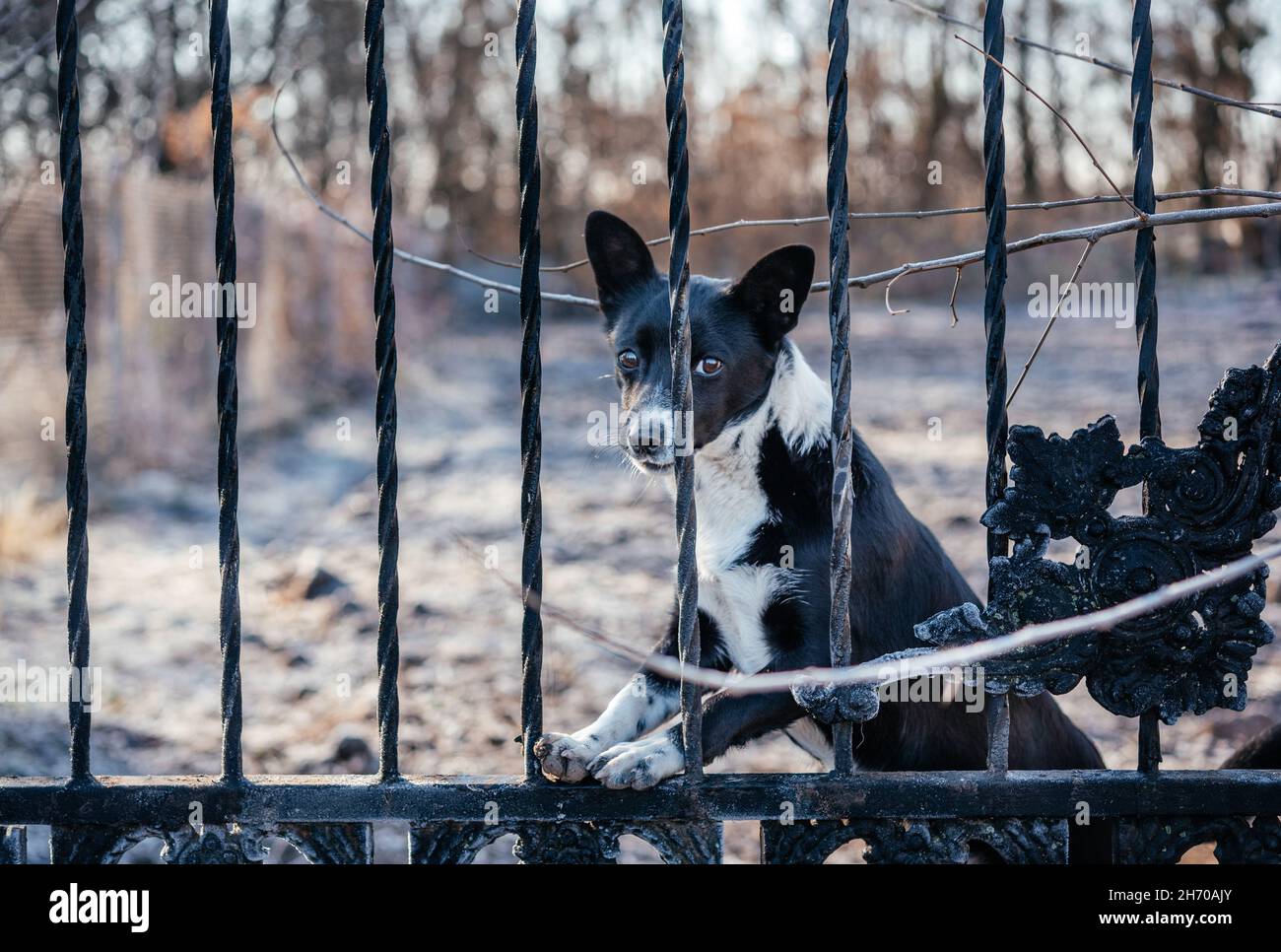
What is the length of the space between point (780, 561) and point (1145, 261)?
921 millimetres

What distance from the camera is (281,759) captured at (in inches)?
156

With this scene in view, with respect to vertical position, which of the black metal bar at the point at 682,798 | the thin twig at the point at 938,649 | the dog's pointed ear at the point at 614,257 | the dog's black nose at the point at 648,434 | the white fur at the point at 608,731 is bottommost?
the black metal bar at the point at 682,798

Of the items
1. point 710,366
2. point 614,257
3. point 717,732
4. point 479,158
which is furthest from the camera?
point 479,158

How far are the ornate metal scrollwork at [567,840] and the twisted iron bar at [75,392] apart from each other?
0.61 m

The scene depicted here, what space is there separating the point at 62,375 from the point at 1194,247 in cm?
2120

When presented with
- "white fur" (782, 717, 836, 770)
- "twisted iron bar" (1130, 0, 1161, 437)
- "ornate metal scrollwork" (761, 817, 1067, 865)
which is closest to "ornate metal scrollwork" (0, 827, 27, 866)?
"ornate metal scrollwork" (761, 817, 1067, 865)

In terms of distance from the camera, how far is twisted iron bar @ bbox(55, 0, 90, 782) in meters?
2.04

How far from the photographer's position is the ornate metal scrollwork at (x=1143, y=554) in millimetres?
1938

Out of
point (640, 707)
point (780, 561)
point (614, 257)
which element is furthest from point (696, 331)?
point (640, 707)

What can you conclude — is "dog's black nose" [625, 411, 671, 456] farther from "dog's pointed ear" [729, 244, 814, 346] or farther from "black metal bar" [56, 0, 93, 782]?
"black metal bar" [56, 0, 93, 782]

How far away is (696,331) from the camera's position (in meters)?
2.96

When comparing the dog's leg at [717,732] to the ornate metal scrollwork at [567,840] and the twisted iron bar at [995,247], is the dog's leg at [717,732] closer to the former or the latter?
the ornate metal scrollwork at [567,840]

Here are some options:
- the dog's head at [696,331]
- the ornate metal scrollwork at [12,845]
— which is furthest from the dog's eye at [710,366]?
the ornate metal scrollwork at [12,845]

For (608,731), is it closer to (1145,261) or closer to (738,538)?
(738,538)
